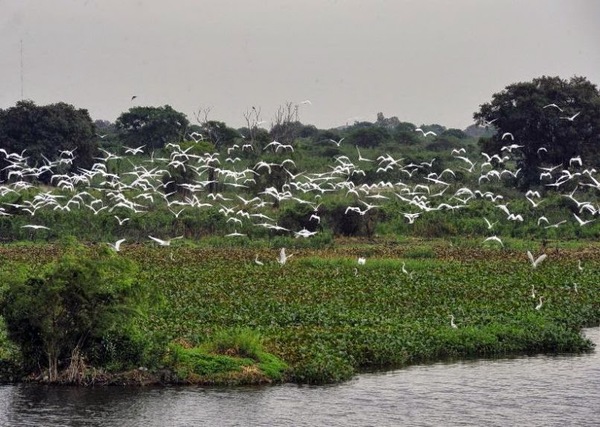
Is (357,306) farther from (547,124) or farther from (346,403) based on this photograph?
(547,124)

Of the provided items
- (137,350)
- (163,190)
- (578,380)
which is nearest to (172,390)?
(137,350)

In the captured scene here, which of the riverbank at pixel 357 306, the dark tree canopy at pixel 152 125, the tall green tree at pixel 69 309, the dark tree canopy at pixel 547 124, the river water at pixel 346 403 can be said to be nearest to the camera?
the river water at pixel 346 403

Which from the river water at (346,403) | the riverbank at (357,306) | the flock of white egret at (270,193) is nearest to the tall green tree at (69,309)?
the riverbank at (357,306)

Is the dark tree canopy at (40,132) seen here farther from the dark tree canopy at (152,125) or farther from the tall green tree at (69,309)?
the tall green tree at (69,309)

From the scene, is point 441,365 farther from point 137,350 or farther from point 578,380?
point 137,350

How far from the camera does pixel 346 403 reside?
779 inches

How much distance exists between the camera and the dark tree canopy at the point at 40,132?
62344 mm

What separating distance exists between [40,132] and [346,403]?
151 ft

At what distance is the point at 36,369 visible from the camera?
2095cm

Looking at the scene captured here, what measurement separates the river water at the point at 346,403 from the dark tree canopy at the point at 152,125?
2254 inches

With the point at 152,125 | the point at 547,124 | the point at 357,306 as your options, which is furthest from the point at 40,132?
the point at 357,306

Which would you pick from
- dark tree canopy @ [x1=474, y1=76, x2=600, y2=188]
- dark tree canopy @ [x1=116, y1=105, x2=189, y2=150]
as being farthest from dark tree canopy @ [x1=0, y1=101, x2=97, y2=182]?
dark tree canopy @ [x1=474, y1=76, x2=600, y2=188]

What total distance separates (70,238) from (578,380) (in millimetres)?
9870

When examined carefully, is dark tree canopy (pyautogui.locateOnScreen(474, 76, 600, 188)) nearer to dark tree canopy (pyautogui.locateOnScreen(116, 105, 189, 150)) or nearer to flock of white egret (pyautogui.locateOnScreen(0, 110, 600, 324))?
flock of white egret (pyautogui.locateOnScreen(0, 110, 600, 324))
